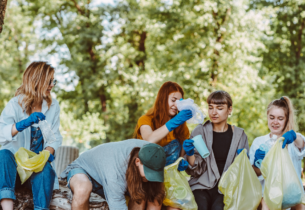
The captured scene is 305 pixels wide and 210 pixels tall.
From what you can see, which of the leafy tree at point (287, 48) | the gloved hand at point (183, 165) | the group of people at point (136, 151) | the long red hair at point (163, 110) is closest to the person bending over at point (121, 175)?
the group of people at point (136, 151)

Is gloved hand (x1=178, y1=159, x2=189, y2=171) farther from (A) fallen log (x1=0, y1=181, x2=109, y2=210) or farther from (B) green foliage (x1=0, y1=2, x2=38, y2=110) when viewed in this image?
(B) green foliage (x1=0, y1=2, x2=38, y2=110)

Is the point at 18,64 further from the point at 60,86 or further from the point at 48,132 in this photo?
the point at 48,132

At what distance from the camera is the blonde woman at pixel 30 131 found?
2188 millimetres

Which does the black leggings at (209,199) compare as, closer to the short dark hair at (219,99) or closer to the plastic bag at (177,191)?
the plastic bag at (177,191)

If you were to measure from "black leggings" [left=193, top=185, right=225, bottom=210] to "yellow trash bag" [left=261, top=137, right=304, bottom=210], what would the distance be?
389 millimetres

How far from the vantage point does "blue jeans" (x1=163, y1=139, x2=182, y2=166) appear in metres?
2.78

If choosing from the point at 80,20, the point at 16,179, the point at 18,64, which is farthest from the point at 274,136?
the point at 18,64

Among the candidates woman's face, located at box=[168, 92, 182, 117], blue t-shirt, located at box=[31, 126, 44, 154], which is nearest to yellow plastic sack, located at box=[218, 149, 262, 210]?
woman's face, located at box=[168, 92, 182, 117]

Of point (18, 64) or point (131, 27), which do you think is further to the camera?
point (18, 64)

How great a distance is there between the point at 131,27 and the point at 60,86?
2.93 metres

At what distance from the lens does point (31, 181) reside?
2277 mm

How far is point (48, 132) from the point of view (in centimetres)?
256

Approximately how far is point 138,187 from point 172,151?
29.8 inches

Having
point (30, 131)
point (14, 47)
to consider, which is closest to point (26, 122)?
point (30, 131)
